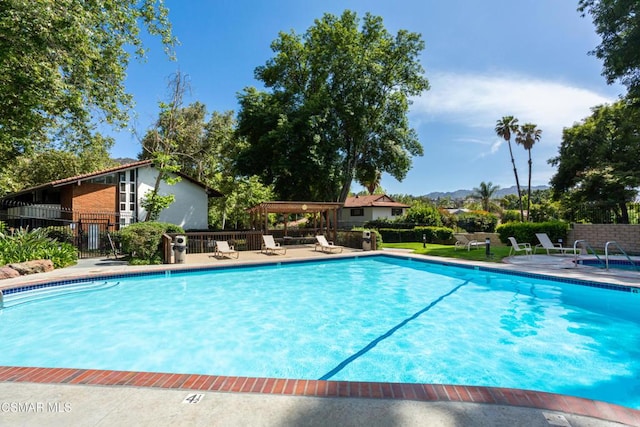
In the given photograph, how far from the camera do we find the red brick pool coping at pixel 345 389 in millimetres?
2758

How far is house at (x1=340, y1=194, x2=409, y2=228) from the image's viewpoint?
3819 centimetres

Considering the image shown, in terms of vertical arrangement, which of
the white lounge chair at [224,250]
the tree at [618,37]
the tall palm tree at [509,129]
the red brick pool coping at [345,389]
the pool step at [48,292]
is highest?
the tall palm tree at [509,129]

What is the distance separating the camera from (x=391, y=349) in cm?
566

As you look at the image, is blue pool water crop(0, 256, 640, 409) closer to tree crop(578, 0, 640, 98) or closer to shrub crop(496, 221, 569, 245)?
shrub crop(496, 221, 569, 245)

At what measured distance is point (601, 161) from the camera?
2522cm

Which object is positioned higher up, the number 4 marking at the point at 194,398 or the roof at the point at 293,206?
the roof at the point at 293,206

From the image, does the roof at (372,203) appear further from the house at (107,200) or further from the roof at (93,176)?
the roof at (93,176)

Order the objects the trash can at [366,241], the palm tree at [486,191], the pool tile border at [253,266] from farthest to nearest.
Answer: the palm tree at [486,191] → the trash can at [366,241] → the pool tile border at [253,266]

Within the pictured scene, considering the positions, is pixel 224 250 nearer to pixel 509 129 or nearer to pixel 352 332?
pixel 352 332

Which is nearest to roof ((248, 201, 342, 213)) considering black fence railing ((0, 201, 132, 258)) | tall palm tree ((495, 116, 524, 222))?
black fence railing ((0, 201, 132, 258))

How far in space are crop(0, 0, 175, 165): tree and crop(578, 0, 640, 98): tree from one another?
20.2 m

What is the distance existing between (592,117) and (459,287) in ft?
92.9

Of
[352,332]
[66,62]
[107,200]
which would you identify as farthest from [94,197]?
[352,332]

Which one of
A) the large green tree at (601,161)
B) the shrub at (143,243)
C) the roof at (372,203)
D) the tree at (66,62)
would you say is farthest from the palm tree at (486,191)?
the shrub at (143,243)
